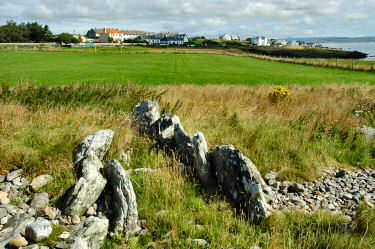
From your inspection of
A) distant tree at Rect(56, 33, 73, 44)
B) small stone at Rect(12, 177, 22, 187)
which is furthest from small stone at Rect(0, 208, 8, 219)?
distant tree at Rect(56, 33, 73, 44)

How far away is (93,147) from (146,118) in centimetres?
257

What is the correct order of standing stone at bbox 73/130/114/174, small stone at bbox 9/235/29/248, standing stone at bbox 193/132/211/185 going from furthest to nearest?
standing stone at bbox 193/132/211/185 → standing stone at bbox 73/130/114/174 → small stone at bbox 9/235/29/248

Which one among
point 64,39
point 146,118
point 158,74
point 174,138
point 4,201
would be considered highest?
point 64,39

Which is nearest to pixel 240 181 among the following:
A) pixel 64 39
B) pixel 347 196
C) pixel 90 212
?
pixel 347 196

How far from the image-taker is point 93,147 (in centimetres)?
644

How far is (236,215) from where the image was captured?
5.66 metres

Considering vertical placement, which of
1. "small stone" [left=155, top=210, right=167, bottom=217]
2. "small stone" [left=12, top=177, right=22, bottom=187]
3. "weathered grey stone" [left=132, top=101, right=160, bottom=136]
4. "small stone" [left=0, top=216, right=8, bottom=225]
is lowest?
"small stone" [left=155, top=210, right=167, bottom=217]

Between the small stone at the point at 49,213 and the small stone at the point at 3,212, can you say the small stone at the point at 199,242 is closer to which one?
the small stone at the point at 49,213

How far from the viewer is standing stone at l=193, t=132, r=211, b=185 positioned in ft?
22.1

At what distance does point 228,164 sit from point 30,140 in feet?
16.0

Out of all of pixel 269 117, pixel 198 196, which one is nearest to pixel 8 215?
pixel 198 196

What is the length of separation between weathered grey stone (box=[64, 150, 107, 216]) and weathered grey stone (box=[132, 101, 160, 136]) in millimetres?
2878

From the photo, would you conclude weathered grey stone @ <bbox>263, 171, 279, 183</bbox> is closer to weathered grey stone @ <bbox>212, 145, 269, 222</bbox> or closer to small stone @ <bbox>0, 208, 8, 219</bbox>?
weathered grey stone @ <bbox>212, 145, 269, 222</bbox>

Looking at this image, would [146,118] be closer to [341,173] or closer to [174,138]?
[174,138]
